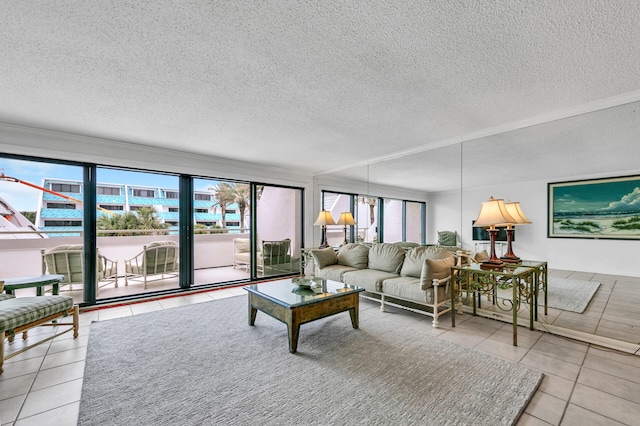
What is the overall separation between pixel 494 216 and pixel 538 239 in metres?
3.49

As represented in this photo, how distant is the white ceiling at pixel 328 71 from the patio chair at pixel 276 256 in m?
2.48

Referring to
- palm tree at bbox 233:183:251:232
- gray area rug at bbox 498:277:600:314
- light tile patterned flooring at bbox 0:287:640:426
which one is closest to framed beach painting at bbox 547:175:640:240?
gray area rug at bbox 498:277:600:314

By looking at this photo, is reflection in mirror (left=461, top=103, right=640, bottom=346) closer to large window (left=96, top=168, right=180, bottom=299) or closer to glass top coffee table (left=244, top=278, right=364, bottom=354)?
glass top coffee table (left=244, top=278, right=364, bottom=354)

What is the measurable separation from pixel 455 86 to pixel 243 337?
3.19 m

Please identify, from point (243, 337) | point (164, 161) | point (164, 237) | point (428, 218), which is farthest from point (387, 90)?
point (164, 237)

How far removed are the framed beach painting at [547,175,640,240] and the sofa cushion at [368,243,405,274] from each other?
408cm

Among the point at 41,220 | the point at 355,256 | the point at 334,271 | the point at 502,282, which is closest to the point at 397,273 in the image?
the point at 355,256

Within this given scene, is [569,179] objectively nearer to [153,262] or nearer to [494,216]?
[494,216]

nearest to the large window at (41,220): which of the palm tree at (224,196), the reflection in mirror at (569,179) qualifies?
the palm tree at (224,196)

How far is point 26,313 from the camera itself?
2287mm

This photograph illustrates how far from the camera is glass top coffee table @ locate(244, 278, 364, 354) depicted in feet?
8.21

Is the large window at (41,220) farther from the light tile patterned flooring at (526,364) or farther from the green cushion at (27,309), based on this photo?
the green cushion at (27,309)

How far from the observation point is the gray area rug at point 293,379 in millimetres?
1659

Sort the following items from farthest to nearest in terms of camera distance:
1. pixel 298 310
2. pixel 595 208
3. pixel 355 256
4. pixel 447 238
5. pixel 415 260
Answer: pixel 595 208 < pixel 447 238 < pixel 355 256 < pixel 415 260 < pixel 298 310
